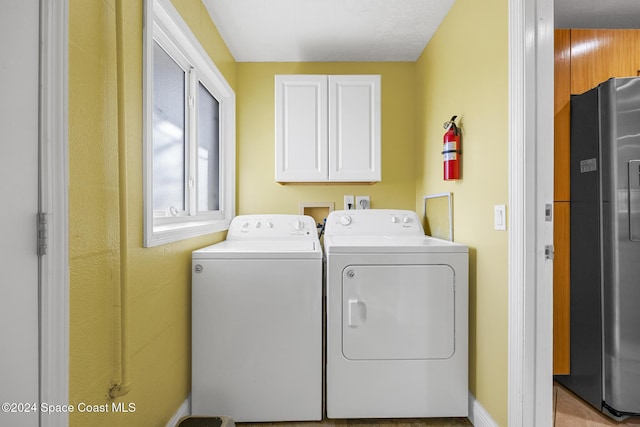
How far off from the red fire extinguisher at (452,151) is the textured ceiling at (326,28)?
77 centimetres

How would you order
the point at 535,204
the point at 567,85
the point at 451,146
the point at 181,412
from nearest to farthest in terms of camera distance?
the point at 535,204, the point at 181,412, the point at 451,146, the point at 567,85

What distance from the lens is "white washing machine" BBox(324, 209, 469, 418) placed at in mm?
1736

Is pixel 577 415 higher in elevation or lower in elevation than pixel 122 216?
lower

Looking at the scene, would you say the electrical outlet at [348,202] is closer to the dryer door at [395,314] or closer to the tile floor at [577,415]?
the dryer door at [395,314]

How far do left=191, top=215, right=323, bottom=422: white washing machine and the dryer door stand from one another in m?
0.17

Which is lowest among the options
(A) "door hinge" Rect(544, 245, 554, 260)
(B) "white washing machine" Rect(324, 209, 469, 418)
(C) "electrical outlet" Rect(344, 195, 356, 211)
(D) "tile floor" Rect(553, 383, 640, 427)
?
(D) "tile floor" Rect(553, 383, 640, 427)

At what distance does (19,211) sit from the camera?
794 mm

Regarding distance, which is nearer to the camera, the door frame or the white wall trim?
the white wall trim

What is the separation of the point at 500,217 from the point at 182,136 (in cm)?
173

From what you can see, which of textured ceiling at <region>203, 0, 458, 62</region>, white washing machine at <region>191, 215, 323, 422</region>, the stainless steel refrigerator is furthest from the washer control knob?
the stainless steel refrigerator

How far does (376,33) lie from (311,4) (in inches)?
21.8

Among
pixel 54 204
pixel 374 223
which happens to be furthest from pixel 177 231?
pixel 374 223

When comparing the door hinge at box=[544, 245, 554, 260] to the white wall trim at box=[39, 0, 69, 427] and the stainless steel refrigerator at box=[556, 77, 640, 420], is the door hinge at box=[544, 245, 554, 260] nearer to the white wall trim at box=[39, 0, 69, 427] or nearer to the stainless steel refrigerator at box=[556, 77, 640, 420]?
the stainless steel refrigerator at box=[556, 77, 640, 420]

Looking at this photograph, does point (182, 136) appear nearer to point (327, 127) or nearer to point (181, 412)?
point (327, 127)
